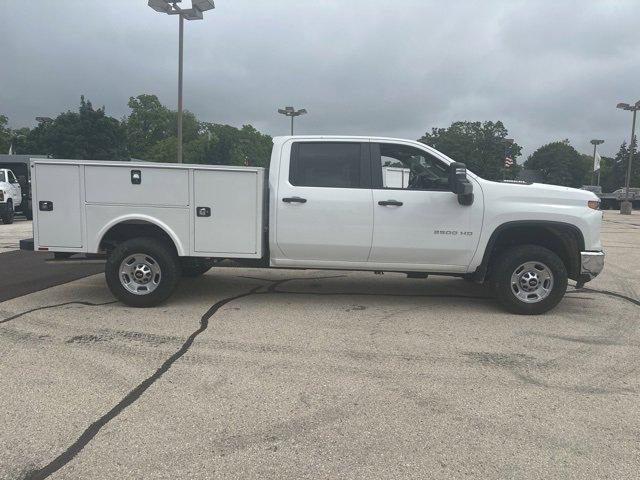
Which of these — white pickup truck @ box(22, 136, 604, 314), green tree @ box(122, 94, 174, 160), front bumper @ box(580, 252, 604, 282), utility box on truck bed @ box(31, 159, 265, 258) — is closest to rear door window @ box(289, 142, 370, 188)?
white pickup truck @ box(22, 136, 604, 314)

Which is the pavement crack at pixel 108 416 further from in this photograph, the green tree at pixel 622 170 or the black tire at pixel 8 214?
the green tree at pixel 622 170

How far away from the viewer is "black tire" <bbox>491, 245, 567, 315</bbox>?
5996mm

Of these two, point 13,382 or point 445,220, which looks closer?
point 13,382

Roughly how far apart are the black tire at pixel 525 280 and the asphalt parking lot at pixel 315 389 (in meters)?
0.18

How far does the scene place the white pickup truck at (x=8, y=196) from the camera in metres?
18.9

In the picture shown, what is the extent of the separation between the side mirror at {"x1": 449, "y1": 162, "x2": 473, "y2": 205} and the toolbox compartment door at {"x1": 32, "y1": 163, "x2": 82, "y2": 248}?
13.8ft

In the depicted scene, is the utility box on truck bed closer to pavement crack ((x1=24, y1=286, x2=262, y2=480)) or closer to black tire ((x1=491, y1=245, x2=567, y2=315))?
pavement crack ((x1=24, y1=286, x2=262, y2=480))

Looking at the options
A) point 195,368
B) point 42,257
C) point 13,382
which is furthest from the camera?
Result: point 42,257

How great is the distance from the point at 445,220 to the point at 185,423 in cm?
373

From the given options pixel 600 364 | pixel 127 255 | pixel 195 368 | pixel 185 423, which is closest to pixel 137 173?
pixel 127 255

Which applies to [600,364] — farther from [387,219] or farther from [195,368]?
[195,368]

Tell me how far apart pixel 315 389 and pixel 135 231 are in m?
3.40

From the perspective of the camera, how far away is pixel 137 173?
5934 mm

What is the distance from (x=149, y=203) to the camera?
5.98 metres
